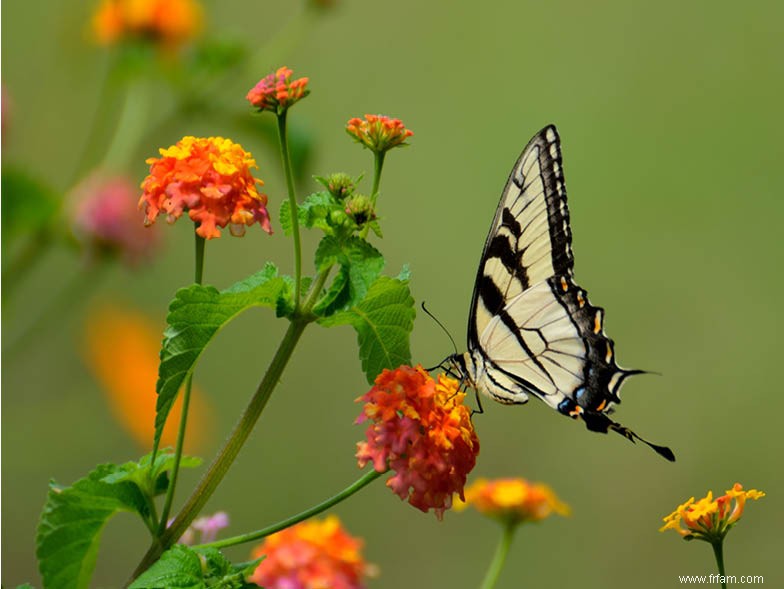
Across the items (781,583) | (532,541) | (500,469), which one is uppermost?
(500,469)

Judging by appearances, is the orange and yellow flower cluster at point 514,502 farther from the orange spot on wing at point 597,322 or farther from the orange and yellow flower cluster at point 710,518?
the orange and yellow flower cluster at point 710,518

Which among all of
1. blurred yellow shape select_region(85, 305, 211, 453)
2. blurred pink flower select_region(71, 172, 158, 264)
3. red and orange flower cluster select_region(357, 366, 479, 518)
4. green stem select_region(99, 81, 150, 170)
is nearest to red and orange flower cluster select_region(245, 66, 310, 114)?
red and orange flower cluster select_region(357, 366, 479, 518)

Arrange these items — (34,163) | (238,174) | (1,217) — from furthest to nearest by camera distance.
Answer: (34,163) < (1,217) < (238,174)

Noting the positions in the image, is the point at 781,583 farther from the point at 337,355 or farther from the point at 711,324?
the point at 337,355

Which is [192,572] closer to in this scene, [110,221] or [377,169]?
[377,169]

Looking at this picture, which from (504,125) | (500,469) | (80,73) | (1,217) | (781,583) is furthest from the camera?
(504,125)

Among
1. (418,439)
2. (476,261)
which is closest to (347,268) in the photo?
(418,439)

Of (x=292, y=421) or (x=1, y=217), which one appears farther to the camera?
(x=292, y=421)

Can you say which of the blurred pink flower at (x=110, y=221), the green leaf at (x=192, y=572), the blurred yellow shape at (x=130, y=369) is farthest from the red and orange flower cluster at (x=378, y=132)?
the blurred yellow shape at (x=130, y=369)

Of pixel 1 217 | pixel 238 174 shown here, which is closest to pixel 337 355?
pixel 1 217
